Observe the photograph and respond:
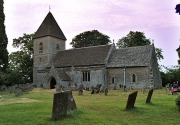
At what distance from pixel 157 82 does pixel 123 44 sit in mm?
26627

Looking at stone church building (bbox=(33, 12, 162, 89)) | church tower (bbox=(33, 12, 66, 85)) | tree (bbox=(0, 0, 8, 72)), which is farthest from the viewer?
church tower (bbox=(33, 12, 66, 85))

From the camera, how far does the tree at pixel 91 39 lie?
198ft

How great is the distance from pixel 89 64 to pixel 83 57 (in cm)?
298

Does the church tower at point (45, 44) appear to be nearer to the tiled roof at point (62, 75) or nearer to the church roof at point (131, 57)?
the tiled roof at point (62, 75)

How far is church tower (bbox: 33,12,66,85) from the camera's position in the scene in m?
40.0

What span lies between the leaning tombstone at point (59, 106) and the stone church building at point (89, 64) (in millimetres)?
23842

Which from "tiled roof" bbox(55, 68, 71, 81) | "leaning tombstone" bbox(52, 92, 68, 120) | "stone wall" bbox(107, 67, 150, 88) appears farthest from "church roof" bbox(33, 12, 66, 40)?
"leaning tombstone" bbox(52, 92, 68, 120)

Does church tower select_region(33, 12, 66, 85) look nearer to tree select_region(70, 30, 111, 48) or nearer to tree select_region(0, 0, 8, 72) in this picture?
tree select_region(0, 0, 8, 72)

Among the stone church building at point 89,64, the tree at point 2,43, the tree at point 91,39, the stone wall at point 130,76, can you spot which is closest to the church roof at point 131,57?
the stone church building at point 89,64

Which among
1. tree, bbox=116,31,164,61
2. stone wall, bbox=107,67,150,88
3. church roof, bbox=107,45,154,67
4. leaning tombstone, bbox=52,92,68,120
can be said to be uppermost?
tree, bbox=116,31,164,61

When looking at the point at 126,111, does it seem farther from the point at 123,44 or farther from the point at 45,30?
the point at 123,44

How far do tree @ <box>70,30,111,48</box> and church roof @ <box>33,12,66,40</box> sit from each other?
1839 cm

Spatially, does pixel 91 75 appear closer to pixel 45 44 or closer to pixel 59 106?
pixel 45 44

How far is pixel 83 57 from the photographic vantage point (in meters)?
36.5
